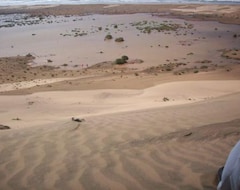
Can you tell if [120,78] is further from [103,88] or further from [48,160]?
[48,160]

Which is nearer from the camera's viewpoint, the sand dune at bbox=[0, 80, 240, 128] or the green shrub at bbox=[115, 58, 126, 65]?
the sand dune at bbox=[0, 80, 240, 128]

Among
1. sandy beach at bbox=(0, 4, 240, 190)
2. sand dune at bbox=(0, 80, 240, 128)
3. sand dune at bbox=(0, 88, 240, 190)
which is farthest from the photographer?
sand dune at bbox=(0, 80, 240, 128)

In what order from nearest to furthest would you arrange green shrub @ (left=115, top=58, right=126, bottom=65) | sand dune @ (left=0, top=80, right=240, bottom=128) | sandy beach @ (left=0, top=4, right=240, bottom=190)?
sandy beach @ (left=0, top=4, right=240, bottom=190) < sand dune @ (left=0, top=80, right=240, bottom=128) < green shrub @ (left=115, top=58, right=126, bottom=65)

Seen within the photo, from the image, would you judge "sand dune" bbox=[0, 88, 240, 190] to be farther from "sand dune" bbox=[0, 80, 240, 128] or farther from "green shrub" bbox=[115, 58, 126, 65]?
"green shrub" bbox=[115, 58, 126, 65]

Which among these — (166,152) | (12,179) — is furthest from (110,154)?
(12,179)

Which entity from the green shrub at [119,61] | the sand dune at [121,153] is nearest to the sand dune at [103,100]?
the sand dune at [121,153]

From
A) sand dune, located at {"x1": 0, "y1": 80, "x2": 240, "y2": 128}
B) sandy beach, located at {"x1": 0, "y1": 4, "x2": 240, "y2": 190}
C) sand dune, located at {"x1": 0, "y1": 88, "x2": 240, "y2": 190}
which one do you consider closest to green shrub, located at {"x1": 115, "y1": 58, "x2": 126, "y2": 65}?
sandy beach, located at {"x1": 0, "y1": 4, "x2": 240, "y2": 190}

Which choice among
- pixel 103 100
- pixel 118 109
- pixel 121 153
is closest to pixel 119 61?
pixel 103 100

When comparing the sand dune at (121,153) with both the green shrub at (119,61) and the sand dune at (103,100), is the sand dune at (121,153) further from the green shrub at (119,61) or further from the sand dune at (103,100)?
the green shrub at (119,61)

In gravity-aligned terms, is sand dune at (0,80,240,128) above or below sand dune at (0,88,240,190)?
below
